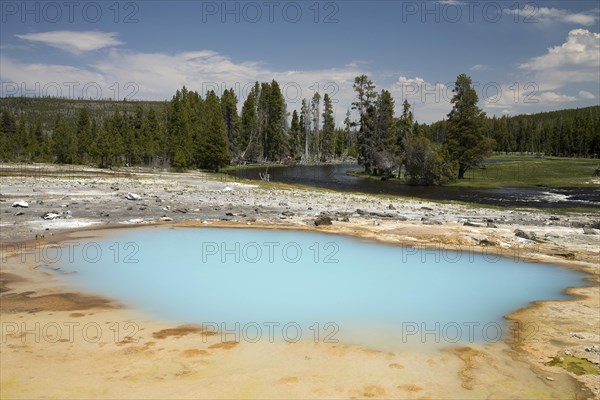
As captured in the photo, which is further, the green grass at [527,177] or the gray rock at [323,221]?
the green grass at [527,177]

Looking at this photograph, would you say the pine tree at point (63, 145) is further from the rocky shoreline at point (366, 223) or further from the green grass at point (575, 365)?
the green grass at point (575, 365)

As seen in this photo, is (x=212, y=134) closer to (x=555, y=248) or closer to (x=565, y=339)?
(x=555, y=248)

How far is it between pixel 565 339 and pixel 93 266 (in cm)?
1317

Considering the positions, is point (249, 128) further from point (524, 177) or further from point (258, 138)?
point (524, 177)

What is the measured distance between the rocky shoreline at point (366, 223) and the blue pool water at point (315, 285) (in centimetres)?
101

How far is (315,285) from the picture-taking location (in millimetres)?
13305

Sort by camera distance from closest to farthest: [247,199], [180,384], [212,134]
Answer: [180,384] < [247,199] < [212,134]

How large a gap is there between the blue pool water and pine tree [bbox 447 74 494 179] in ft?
156

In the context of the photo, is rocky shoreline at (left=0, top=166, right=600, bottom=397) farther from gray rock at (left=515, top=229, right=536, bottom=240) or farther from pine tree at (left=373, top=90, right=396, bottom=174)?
pine tree at (left=373, top=90, right=396, bottom=174)

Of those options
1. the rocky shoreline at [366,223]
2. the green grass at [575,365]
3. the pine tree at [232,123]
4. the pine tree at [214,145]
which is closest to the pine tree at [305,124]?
the pine tree at [232,123]

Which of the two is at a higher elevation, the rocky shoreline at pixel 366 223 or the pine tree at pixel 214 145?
the pine tree at pixel 214 145

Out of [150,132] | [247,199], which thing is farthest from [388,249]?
[150,132]

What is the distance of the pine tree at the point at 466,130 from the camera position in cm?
6197

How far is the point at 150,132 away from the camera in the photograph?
8006 centimetres
